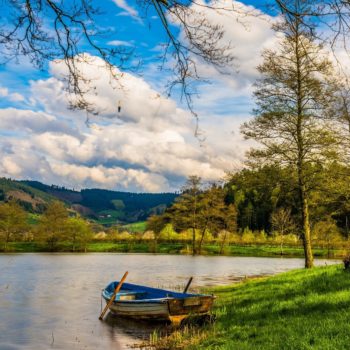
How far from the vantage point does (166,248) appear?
265 feet

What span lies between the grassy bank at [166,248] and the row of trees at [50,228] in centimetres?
146

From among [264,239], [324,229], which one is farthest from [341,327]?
[264,239]

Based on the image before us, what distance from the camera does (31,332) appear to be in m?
15.8

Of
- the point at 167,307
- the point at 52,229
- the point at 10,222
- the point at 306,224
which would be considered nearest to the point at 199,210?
the point at 52,229

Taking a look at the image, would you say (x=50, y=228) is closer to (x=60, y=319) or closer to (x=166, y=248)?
(x=166, y=248)

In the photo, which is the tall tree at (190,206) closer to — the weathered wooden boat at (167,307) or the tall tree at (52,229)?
the tall tree at (52,229)

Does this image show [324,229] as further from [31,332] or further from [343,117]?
[31,332]

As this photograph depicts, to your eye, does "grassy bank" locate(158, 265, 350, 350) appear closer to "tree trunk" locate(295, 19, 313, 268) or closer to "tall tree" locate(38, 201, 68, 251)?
"tree trunk" locate(295, 19, 313, 268)

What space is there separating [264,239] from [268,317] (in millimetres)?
79258

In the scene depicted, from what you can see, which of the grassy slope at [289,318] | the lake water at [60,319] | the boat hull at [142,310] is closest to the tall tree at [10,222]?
the lake water at [60,319]

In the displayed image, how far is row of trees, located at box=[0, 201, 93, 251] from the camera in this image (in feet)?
265

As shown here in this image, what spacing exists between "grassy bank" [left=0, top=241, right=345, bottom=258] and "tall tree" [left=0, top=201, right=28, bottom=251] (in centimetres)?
207

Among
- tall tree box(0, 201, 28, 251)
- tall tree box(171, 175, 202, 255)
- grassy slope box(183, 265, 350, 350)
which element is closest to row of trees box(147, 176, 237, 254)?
tall tree box(171, 175, 202, 255)

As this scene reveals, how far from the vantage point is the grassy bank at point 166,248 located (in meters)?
76.9
